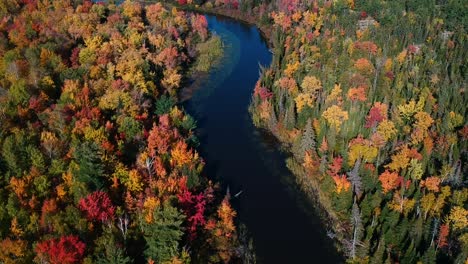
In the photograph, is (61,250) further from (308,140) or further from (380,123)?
(380,123)

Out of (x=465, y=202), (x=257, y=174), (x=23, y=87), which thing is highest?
(x=23, y=87)

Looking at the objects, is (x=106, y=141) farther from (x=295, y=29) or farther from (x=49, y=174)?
(x=295, y=29)

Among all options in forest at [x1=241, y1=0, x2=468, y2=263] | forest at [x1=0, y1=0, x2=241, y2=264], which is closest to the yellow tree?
forest at [x1=241, y1=0, x2=468, y2=263]

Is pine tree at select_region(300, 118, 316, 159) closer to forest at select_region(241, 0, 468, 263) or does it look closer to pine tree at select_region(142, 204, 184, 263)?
forest at select_region(241, 0, 468, 263)

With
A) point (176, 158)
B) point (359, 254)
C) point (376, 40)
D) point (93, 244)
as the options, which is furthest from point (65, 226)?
point (376, 40)

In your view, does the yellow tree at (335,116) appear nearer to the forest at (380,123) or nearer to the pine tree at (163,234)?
the forest at (380,123)
